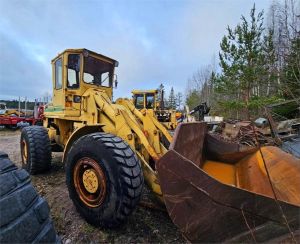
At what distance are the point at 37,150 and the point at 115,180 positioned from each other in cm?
305

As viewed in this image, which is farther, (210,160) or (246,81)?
(246,81)

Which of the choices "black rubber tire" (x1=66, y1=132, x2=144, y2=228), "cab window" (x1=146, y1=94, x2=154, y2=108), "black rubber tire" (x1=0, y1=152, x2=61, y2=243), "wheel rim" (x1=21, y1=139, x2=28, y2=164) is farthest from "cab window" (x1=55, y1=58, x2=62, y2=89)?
"cab window" (x1=146, y1=94, x2=154, y2=108)

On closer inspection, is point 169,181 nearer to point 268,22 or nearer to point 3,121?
point 3,121

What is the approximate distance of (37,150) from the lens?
5.46 m

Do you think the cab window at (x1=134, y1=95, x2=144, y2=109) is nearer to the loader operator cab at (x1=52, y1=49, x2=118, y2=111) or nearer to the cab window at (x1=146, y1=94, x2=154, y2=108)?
the cab window at (x1=146, y1=94, x2=154, y2=108)

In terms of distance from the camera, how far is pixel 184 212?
204 centimetres

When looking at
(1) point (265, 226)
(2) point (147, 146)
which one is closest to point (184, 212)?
(1) point (265, 226)

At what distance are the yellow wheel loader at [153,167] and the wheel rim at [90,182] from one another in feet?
0.04

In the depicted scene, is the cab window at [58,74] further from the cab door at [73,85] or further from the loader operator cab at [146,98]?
the loader operator cab at [146,98]

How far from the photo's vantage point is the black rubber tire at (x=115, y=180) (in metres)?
3.02

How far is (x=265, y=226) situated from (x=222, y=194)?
401mm

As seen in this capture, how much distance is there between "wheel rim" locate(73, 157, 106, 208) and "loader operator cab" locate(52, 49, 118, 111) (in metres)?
1.82

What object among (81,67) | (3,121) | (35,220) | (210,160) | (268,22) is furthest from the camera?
(268,22)

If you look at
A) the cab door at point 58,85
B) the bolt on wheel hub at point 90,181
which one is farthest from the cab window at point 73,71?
the bolt on wheel hub at point 90,181
